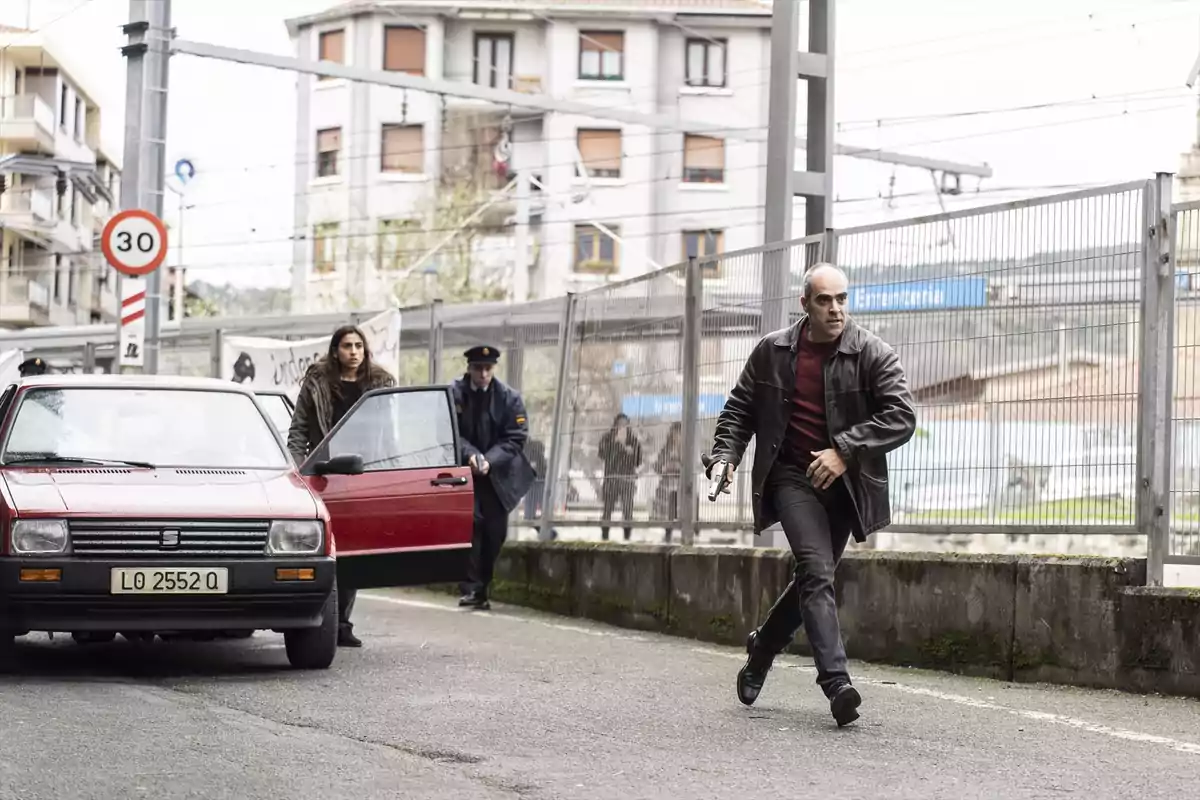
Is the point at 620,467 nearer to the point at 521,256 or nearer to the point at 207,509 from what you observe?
the point at 207,509

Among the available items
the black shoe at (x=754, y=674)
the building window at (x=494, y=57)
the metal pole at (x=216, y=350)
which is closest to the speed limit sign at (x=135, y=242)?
the metal pole at (x=216, y=350)

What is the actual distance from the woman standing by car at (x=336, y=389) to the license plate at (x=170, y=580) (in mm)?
2228

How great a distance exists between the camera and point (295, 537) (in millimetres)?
9375

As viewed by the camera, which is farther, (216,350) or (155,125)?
(216,350)

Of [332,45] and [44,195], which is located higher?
[332,45]

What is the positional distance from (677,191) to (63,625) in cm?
5791

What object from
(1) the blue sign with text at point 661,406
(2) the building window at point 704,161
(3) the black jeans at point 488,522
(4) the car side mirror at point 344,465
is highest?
(2) the building window at point 704,161

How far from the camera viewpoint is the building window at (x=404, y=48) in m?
67.4

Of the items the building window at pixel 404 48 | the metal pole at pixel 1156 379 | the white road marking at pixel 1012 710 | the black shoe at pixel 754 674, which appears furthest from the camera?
the building window at pixel 404 48

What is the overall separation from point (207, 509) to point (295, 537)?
42 cm

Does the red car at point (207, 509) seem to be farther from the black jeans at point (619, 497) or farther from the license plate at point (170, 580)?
the black jeans at point (619, 497)

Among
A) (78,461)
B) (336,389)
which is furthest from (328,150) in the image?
(78,461)

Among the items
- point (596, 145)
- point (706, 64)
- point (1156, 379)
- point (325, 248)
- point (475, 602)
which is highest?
point (706, 64)

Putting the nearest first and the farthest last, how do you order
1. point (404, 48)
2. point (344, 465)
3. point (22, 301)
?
point (344, 465), point (404, 48), point (22, 301)
